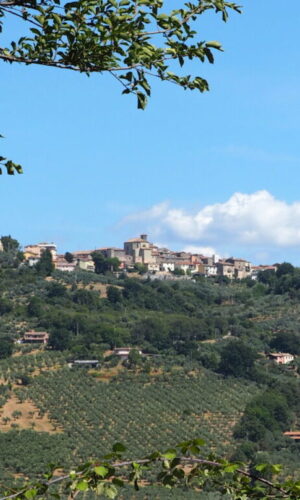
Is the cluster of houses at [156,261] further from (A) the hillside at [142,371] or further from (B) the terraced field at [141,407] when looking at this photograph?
(B) the terraced field at [141,407]

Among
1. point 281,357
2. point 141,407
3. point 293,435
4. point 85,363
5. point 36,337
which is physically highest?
point 36,337

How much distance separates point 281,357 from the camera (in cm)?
10162

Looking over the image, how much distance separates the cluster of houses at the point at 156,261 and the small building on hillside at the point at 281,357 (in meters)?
45.8

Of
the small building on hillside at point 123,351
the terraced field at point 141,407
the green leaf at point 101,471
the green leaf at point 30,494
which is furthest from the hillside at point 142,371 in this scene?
the green leaf at point 101,471

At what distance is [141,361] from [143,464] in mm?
87669

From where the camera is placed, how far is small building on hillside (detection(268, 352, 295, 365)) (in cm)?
10069

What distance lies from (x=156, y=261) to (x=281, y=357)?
57.5 metres

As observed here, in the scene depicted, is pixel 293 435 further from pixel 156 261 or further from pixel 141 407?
pixel 156 261

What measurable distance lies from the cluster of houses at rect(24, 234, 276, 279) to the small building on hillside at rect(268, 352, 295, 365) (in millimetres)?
45751

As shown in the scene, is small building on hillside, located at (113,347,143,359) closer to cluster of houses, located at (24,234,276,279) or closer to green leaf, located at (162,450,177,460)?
cluster of houses, located at (24,234,276,279)

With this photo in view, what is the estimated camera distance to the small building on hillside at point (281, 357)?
100688 mm

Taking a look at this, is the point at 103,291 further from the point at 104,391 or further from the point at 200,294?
the point at 104,391

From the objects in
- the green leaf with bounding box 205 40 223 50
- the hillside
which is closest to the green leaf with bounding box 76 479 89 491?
the green leaf with bounding box 205 40 223 50

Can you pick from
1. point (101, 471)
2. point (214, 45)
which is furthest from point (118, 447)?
point (214, 45)
